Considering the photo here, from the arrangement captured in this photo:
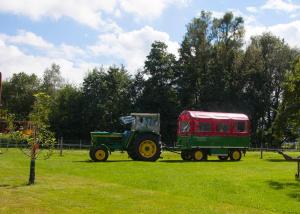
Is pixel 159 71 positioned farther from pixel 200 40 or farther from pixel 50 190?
pixel 50 190

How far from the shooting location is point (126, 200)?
12164 millimetres

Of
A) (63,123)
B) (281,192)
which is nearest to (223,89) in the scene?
(63,123)

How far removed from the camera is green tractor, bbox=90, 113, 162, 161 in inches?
1090

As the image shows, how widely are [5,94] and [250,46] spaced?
4112 centimetres

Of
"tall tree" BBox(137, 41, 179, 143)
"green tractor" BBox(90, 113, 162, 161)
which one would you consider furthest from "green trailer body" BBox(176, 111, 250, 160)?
"tall tree" BBox(137, 41, 179, 143)

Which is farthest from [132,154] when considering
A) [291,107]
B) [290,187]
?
[290,187]

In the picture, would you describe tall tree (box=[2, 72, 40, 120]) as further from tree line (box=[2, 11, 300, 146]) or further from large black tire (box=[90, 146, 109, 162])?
large black tire (box=[90, 146, 109, 162])

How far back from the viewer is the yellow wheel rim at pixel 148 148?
1090 inches

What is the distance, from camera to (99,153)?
26594 millimetres

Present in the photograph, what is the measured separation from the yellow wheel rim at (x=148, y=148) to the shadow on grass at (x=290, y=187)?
1178 centimetres

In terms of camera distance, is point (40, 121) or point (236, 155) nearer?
point (40, 121)

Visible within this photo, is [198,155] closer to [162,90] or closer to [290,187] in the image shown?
[290,187]

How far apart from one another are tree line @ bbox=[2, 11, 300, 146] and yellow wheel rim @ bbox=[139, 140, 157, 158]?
29.0m

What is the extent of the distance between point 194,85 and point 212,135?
30.9m
